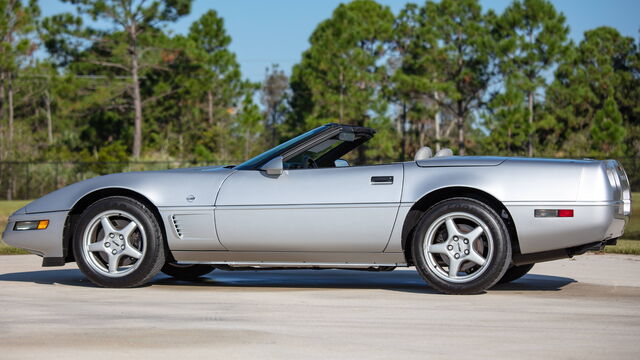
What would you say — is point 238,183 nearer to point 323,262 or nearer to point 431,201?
point 323,262

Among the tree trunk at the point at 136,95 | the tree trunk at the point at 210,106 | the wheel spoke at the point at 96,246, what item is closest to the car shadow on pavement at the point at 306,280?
the wheel spoke at the point at 96,246

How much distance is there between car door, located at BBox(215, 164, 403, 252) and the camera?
6508 mm

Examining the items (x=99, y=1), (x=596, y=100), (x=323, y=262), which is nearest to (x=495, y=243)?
(x=323, y=262)

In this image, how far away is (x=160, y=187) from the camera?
6.98 meters

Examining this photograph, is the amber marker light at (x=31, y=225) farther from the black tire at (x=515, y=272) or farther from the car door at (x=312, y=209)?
the black tire at (x=515, y=272)

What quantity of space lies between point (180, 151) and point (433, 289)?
49.9 metres

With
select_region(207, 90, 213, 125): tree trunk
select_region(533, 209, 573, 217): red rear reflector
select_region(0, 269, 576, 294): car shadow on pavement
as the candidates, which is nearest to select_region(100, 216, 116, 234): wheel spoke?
select_region(0, 269, 576, 294): car shadow on pavement

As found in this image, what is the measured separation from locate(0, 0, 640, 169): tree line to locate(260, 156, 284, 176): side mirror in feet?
121

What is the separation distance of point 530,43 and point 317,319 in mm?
45351

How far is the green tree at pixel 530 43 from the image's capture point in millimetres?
47844

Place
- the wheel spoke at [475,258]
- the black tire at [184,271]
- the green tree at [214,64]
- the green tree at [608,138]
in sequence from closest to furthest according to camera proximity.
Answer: the wheel spoke at [475,258] < the black tire at [184,271] < the green tree at [608,138] < the green tree at [214,64]

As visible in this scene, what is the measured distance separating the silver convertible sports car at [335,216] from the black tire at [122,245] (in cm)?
1

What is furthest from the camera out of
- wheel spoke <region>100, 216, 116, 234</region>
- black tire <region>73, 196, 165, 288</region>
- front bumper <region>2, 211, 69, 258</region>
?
front bumper <region>2, 211, 69, 258</region>

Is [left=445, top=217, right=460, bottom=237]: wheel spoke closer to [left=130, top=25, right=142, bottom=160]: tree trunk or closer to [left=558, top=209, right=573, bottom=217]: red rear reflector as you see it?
[left=558, top=209, right=573, bottom=217]: red rear reflector
